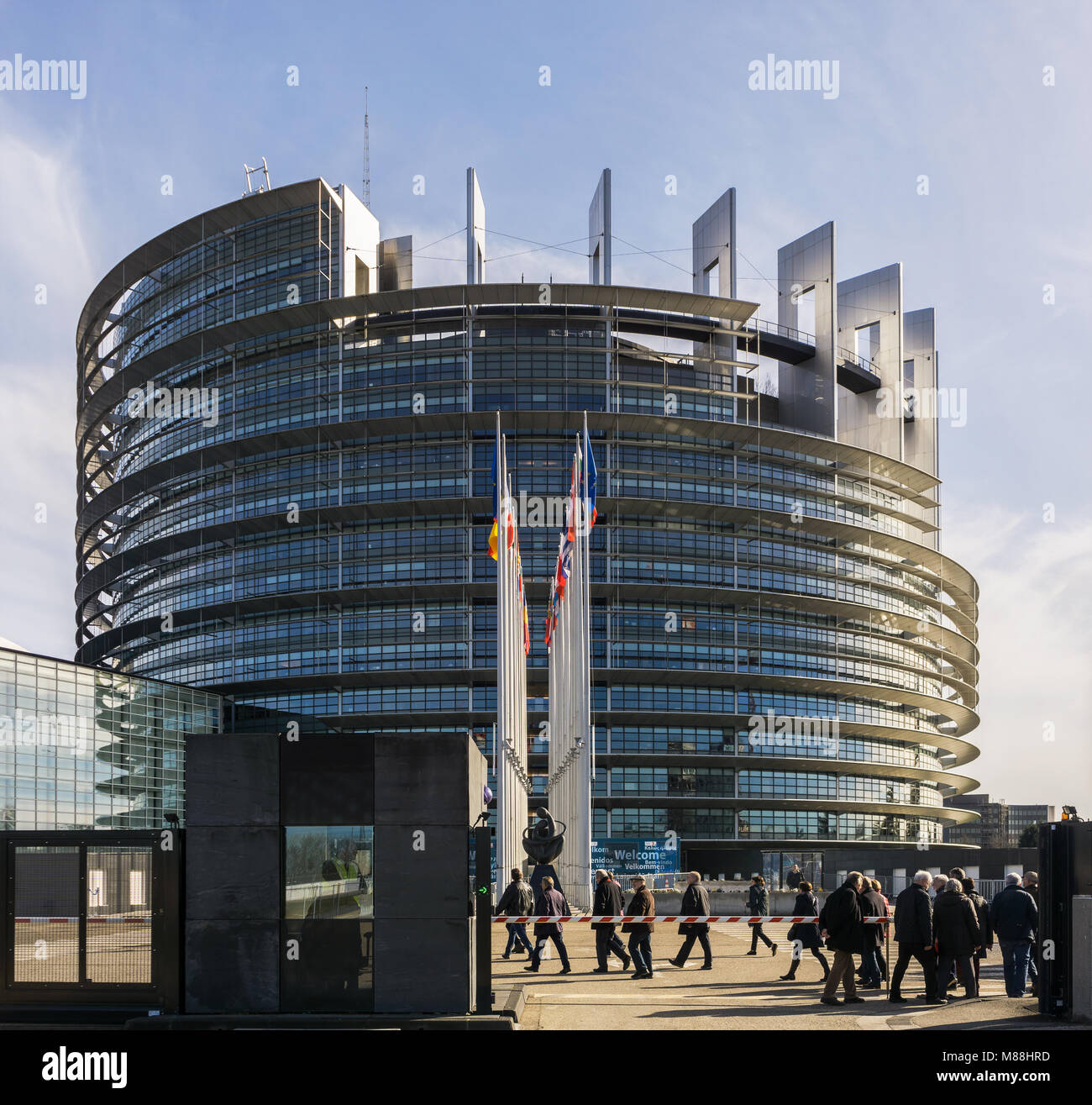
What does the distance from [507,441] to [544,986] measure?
57777mm

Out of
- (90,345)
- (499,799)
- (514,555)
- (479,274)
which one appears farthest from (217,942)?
(90,345)

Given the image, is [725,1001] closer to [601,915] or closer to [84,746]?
[601,915]

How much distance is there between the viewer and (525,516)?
71125 millimetres

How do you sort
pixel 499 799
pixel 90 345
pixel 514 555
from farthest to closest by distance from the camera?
pixel 90 345, pixel 514 555, pixel 499 799

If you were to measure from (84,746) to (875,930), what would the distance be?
1688 inches

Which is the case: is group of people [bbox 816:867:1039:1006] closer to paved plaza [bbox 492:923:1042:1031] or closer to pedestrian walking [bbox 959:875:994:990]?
pedestrian walking [bbox 959:875:994:990]

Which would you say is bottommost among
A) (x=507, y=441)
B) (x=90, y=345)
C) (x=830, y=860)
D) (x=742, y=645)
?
(x=830, y=860)

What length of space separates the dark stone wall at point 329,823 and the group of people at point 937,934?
5.65 meters

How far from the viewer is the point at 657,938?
29031mm

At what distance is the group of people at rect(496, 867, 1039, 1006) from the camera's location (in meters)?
16.6

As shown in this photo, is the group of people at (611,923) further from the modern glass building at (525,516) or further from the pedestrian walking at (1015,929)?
the modern glass building at (525,516)

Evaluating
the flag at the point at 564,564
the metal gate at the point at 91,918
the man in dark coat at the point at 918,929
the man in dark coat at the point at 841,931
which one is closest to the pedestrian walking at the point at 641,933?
the man in dark coat at the point at 841,931

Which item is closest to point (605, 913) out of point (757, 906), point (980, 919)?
point (757, 906)

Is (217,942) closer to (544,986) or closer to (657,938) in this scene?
(544,986)
